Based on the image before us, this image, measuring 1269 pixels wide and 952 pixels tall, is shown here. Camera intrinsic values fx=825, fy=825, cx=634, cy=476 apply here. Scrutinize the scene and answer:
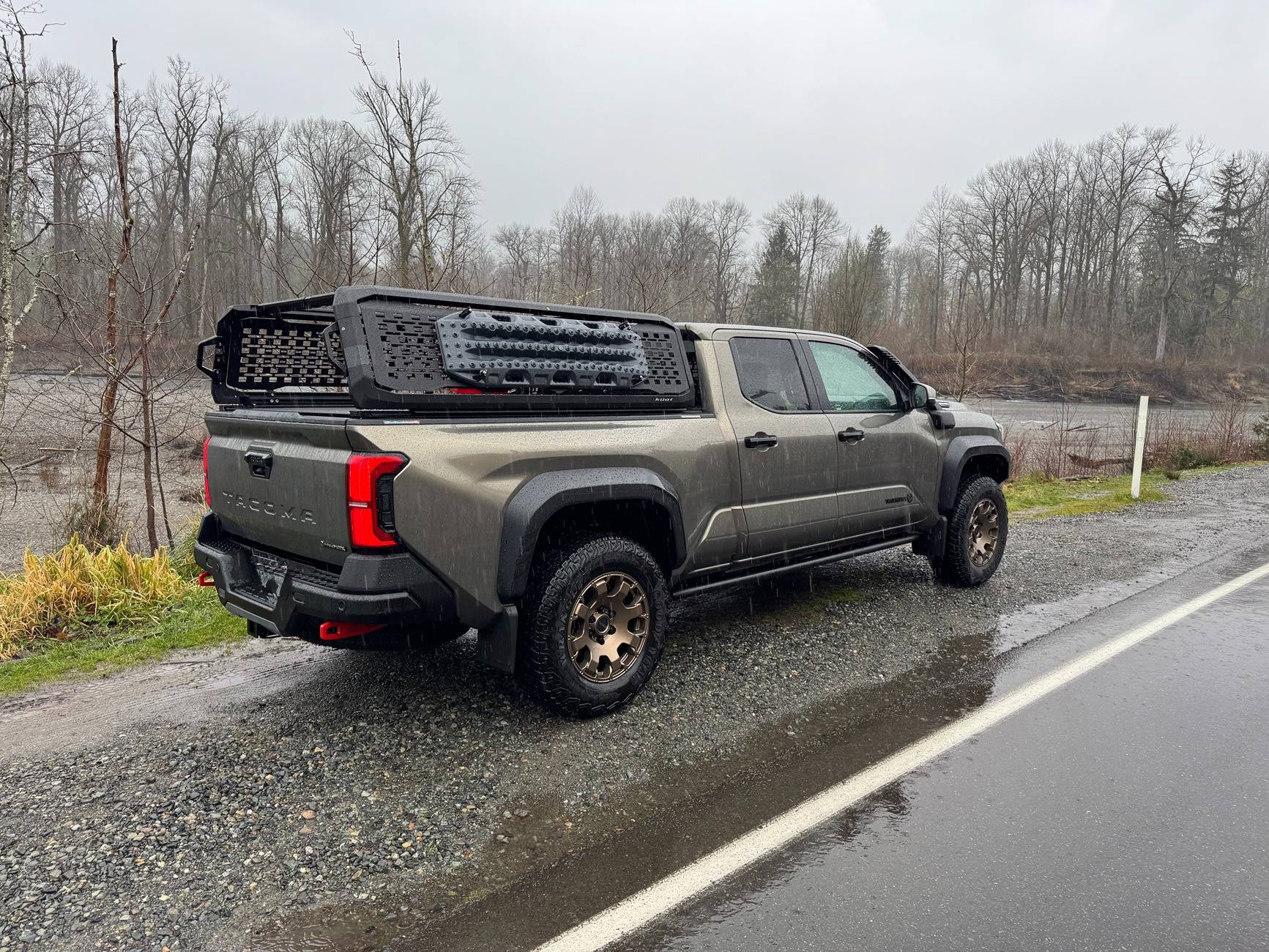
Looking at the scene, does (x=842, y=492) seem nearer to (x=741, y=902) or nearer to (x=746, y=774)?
(x=746, y=774)

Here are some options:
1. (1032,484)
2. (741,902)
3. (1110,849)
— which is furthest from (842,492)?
(1032,484)

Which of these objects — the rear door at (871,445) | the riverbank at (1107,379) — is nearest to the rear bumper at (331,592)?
the rear door at (871,445)

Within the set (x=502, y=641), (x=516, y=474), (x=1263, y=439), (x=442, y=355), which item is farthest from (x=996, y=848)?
(x=1263, y=439)

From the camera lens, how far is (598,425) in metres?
4.05

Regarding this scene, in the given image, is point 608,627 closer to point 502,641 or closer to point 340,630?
point 502,641

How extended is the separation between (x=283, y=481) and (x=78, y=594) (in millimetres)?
3113

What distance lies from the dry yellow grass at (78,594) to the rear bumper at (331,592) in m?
2.17

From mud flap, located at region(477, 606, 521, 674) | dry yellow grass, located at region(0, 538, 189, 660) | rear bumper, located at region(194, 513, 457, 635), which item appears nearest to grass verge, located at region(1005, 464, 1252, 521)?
mud flap, located at region(477, 606, 521, 674)

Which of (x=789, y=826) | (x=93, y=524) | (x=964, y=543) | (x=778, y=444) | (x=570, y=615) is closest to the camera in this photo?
(x=789, y=826)

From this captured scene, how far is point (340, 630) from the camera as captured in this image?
347cm

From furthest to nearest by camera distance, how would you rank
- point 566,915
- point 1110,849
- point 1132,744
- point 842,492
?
point 842,492
point 1132,744
point 1110,849
point 566,915

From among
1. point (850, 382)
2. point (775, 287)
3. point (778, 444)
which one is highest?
point (775, 287)

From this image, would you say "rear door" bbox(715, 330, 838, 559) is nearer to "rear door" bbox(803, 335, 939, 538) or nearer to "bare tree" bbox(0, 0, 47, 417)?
"rear door" bbox(803, 335, 939, 538)

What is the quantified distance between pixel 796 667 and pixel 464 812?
2291mm
